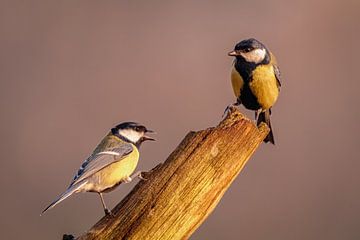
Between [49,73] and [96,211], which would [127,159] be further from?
[49,73]

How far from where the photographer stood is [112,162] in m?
4.79

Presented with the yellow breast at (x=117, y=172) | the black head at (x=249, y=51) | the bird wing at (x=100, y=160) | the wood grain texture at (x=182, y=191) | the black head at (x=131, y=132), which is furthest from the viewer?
the black head at (x=249, y=51)

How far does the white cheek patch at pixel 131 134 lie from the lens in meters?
5.00

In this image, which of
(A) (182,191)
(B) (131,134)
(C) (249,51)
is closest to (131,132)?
(B) (131,134)

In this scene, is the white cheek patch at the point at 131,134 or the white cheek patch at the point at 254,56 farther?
the white cheek patch at the point at 254,56

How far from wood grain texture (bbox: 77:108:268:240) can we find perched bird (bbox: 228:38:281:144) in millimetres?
1119

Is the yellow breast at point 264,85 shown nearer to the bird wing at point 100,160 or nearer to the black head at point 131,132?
the black head at point 131,132

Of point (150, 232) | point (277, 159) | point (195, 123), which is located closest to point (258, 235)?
point (277, 159)

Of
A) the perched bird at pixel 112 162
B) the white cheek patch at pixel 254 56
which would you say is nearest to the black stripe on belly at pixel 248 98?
the white cheek patch at pixel 254 56

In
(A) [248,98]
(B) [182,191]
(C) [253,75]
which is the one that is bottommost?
(B) [182,191]

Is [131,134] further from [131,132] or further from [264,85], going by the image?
[264,85]

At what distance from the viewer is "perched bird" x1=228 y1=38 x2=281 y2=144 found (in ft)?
17.5

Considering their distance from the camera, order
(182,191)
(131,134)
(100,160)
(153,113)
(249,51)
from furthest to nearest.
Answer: (153,113) < (249,51) < (131,134) < (100,160) < (182,191)

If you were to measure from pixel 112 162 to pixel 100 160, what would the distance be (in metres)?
0.07
